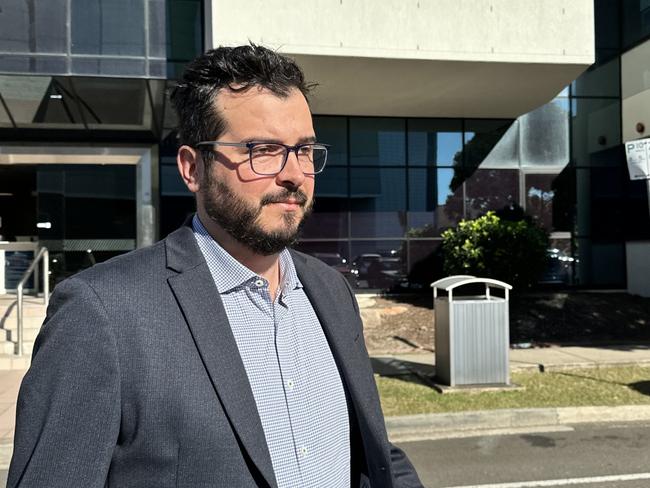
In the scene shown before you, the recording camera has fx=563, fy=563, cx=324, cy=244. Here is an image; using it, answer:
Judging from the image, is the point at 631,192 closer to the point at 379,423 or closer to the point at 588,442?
the point at 588,442

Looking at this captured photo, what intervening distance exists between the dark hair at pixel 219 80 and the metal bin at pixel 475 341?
6264mm

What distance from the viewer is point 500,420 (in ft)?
20.7

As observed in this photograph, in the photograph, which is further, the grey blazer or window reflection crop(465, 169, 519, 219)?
window reflection crop(465, 169, 519, 219)

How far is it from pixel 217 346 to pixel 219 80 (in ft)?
2.21

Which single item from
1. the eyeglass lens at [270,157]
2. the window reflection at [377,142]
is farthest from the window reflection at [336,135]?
the eyeglass lens at [270,157]

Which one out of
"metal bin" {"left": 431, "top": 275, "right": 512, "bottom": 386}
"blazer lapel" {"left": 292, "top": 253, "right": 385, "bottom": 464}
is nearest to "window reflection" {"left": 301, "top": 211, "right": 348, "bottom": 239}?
"metal bin" {"left": 431, "top": 275, "right": 512, "bottom": 386}

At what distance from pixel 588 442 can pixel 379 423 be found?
5.04 meters

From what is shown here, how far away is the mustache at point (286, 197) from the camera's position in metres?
1.46

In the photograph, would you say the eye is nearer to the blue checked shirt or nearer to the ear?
the ear

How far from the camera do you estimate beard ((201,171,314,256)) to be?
145 cm

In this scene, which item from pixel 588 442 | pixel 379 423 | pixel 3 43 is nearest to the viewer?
pixel 379 423

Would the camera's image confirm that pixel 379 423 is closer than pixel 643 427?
Yes

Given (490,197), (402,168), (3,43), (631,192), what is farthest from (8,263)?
(631,192)

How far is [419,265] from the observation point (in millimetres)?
15586
